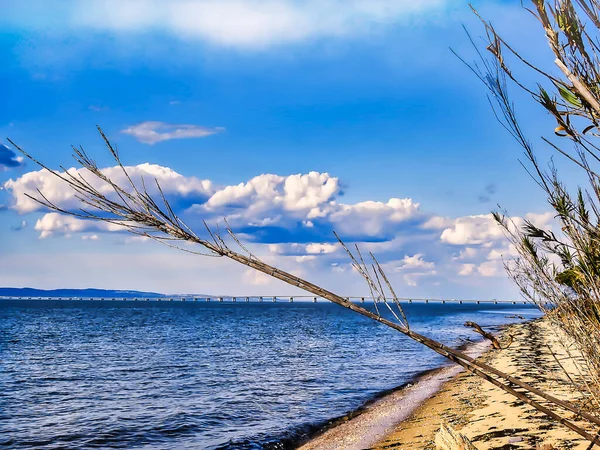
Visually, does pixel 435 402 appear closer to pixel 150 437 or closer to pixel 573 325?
pixel 150 437

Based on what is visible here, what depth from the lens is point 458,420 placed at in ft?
44.7

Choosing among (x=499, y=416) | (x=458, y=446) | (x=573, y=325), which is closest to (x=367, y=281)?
(x=573, y=325)

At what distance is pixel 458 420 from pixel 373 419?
3.15m

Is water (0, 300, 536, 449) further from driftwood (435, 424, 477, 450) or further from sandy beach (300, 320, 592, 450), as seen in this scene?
driftwood (435, 424, 477, 450)

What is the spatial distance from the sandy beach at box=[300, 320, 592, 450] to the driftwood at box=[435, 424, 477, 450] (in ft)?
6.46

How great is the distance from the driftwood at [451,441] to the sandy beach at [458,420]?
197 cm

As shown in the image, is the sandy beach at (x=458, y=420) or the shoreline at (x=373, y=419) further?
the shoreline at (x=373, y=419)

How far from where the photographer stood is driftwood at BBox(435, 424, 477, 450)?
7.13 m

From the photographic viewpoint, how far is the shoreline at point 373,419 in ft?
44.3

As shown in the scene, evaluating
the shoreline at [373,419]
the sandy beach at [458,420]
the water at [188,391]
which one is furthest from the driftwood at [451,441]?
the shoreline at [373,419]

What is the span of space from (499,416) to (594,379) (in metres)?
9.36

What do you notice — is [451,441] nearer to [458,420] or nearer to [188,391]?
[458,420]

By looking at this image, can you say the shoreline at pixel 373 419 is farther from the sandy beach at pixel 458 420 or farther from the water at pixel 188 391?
the water at pixel 188 391

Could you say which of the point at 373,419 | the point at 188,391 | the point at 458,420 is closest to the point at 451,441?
the point at 458,420
